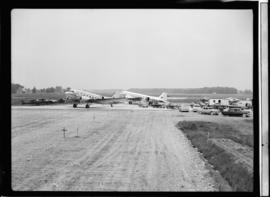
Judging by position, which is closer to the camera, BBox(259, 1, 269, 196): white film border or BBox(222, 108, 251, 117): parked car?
BBox(259, 1, 269, 196): white film border

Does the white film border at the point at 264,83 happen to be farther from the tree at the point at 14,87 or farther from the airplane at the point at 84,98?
the tree at the point at 14,87

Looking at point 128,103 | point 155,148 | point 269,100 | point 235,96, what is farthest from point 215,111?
point 269,100

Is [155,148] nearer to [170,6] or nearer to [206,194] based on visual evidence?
[206,194]

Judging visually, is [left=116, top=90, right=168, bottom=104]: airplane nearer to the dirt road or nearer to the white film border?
the dirt road

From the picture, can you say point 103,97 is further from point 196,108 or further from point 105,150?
point 196,108

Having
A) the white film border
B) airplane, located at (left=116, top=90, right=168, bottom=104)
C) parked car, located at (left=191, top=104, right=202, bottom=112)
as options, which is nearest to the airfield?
parked car, located at (left=191, top=104, right=202, bottom=112)

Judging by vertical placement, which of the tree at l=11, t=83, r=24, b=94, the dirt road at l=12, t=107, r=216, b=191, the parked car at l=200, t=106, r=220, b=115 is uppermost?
the tree at l=11, t=83, r=24, b=94
